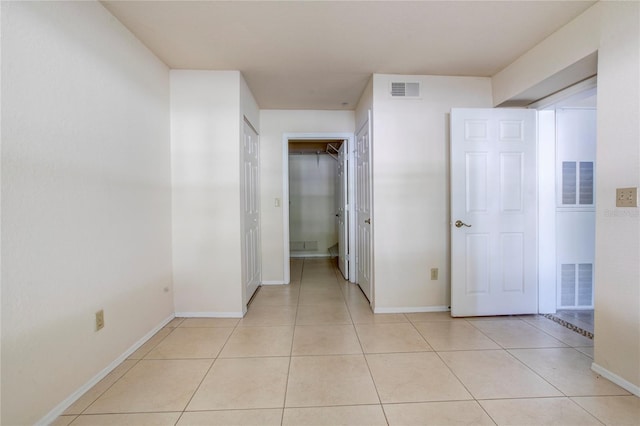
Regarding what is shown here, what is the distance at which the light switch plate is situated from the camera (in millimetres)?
1604

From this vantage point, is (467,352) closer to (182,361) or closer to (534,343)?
(534,343)

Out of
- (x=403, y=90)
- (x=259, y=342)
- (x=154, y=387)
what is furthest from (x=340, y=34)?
(x=154, y=387)

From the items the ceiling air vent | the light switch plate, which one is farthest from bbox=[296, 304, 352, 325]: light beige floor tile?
the ceiling air vent

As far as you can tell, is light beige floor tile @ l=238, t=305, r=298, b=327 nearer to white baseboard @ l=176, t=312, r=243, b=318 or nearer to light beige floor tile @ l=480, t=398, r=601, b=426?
white baseboard @ l=176, t=312, r=243, b=318

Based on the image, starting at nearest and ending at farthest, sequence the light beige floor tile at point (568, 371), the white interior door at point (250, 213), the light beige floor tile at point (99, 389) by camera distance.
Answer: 1. the light beige floor tile at point (99, 389)
2. the light beige floor tile at point (568, 371)
3. the white interior door at point (250, 213)

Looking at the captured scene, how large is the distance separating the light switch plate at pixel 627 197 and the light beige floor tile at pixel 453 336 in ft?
4.01

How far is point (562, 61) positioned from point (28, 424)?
146 inches

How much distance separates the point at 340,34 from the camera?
6.96ft

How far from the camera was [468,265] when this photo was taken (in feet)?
8.95

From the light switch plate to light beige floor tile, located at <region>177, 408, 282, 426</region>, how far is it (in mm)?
2191

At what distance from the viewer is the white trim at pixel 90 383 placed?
143 cm

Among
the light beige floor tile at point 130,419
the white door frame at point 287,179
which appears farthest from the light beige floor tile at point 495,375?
the white door frame at point 287,179

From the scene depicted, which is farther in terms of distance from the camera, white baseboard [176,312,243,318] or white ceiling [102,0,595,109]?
white baseboard [176,312,243,318]

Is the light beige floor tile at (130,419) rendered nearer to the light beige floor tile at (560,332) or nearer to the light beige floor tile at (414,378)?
the light beige floor tile at (414,378)
